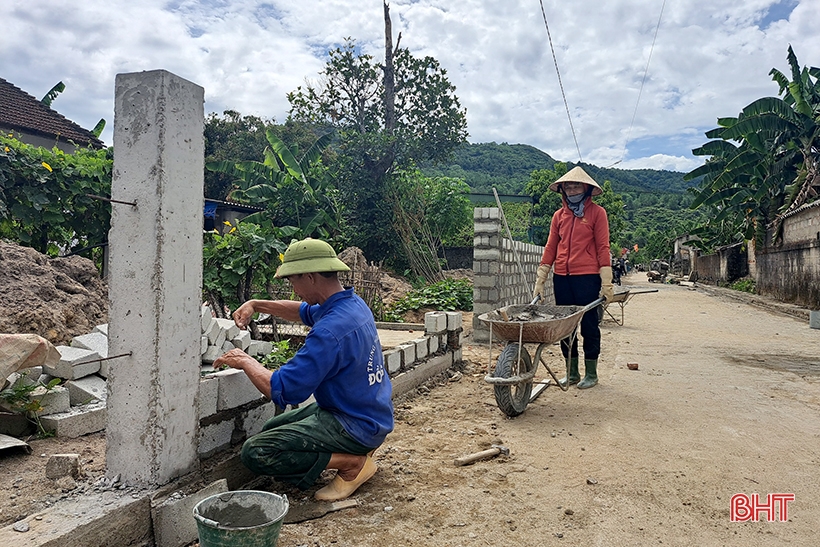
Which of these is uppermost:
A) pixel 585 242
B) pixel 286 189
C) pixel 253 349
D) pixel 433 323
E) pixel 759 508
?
pixel 286 189

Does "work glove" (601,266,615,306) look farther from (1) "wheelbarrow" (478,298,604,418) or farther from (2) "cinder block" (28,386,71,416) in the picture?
(2) "cinder block" (28,386,71,416)

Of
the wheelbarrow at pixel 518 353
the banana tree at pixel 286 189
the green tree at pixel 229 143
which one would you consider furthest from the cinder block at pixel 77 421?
the green tree at pixel 229 143

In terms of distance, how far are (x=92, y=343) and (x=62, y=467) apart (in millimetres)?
1465

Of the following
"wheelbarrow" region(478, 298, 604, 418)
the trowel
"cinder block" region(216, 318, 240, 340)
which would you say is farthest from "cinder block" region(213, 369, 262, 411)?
"wheelbarrow" region(478, 298, 604, 418)

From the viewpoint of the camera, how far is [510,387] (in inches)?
167

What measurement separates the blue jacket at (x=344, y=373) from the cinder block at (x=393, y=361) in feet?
4.86

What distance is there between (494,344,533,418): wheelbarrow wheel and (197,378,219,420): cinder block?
2.08 m

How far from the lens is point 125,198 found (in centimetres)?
241

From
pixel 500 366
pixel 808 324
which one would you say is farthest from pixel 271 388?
pixel 808 324

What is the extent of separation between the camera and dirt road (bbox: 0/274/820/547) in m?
2.50

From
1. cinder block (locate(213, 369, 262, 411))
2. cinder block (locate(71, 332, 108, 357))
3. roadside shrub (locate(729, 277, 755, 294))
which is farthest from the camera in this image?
roadside shrub (locate(729, 277, 755, 294))

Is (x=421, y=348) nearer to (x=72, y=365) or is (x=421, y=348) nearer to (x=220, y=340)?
(x=220, y=340)

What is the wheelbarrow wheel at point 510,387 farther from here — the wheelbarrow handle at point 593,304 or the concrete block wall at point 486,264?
the concrete block wall at point 486,264

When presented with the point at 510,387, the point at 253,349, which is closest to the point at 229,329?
the point at 253,349
